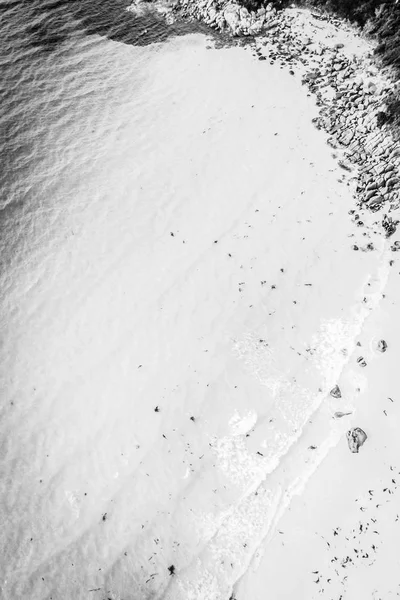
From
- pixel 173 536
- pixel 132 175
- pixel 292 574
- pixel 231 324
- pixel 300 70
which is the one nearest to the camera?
pixel 292 574

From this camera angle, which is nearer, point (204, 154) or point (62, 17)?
point (204, 154)

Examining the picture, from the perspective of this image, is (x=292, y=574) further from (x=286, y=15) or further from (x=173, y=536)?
(x=286, y=15)

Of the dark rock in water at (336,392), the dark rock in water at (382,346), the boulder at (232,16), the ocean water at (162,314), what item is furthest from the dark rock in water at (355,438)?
the boulder at (232,16)

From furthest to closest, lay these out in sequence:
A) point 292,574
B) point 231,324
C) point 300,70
A: point 300,70 → point 231,324 → point 292,574

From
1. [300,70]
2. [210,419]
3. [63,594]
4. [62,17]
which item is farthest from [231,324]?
[62,17]

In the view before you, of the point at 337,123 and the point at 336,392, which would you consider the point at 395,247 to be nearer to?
the point at 336,392

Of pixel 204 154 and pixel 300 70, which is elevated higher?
pixel 300 70
